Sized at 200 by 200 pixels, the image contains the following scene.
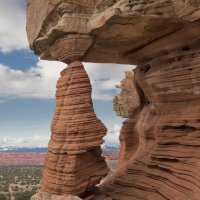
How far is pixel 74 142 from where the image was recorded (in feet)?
39.7

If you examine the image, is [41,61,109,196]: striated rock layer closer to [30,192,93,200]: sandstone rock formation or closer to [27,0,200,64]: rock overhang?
[30,192,93,200]: sandstone rock formation

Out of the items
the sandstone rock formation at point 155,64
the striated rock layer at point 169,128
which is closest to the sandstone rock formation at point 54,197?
the sandstone rock formation at point 155,64

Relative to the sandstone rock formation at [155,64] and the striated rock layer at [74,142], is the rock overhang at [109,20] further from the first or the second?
the striated rock layer at [74,142]

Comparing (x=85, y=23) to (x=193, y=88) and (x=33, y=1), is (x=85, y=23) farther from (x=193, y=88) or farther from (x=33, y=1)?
(x=193, y=88)

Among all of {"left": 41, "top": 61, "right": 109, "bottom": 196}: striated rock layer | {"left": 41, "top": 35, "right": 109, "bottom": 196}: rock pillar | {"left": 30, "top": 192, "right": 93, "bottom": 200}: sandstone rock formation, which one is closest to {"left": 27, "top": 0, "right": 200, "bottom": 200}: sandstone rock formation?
{"left": 41, "top": 35, "right": 109, "bottom": 196}: rock pillar

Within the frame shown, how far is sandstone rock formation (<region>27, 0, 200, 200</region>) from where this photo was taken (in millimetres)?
10766

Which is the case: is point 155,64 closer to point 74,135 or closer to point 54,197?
point 74,135

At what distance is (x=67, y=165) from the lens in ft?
39.3

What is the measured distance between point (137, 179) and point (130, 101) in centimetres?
2213

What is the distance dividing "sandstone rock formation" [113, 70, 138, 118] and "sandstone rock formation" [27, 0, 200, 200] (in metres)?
20.4

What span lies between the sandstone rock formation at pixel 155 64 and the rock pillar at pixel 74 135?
0.37m

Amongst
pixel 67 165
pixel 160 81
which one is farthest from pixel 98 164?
pixel 160 81

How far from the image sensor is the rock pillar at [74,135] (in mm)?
11977

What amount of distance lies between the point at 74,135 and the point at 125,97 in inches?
966
